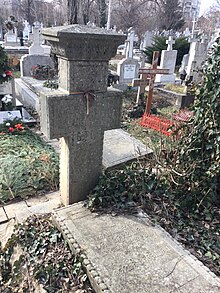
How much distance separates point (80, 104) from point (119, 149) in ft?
7.99

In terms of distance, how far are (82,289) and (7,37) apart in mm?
26606

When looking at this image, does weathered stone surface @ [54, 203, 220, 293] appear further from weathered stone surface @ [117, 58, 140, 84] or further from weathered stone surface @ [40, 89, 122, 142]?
weathered stone surface @ [117, 58, 140, 84]

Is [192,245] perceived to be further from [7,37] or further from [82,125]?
[7,37]

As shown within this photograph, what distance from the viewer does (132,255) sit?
7.53 feet

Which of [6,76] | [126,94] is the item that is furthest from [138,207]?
[126,94]

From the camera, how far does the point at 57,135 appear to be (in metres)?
2.62

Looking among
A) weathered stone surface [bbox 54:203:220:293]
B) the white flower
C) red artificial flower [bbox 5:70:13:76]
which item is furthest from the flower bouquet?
weathered stone surface [bbox 54:203:220:293]

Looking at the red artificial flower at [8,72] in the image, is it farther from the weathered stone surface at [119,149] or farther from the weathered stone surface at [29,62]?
the weathered stone surface at [29,62]

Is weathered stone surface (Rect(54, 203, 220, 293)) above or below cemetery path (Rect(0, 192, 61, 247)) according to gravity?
above

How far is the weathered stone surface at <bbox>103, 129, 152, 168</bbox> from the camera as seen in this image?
176 inches

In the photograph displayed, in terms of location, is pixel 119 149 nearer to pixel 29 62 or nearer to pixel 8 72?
pixel 8 72

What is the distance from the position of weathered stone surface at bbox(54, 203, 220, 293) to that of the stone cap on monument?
5.26ft

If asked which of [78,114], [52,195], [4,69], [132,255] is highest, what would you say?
[78,114]

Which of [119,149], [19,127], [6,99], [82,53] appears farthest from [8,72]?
[82,53]
